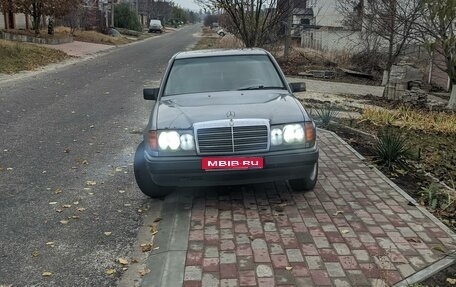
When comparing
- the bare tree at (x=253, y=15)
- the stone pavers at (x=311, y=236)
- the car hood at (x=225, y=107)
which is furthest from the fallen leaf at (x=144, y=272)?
the bare tree at (x=253, y=15)

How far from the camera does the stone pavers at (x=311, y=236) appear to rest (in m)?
3.57

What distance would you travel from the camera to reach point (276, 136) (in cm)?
463

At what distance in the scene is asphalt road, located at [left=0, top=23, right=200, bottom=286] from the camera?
394 cm

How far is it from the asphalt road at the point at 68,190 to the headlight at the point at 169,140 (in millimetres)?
804

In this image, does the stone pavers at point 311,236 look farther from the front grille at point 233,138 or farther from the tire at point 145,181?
the front grille at point 233,138

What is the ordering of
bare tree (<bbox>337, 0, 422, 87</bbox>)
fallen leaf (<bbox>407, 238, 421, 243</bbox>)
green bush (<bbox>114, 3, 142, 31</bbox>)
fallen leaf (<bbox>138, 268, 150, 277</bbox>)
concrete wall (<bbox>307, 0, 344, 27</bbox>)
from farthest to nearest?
green bush (<bbox>114, 3, 142, 31</bbox>) → concrete wall (<bbox>307, 0, 344, 27</bbox>) → bare tree (<bbox>337, 0, 422, 87</bbox>) → fallen leaf (<bbox>407, 238, 421, 243</bbox>) → fallen leaf (<bbox>138, 268, 150, 277</bbox>)

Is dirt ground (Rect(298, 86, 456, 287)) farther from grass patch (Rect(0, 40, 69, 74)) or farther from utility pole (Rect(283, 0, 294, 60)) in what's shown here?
grass patch (Rect(0, 40, 69, 74))

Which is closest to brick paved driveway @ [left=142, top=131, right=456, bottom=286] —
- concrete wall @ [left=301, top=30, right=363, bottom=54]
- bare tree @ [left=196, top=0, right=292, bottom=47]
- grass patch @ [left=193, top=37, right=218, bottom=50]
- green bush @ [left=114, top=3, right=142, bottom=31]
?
bare tree @ [left=196, top=0, right=292, bottom=47]

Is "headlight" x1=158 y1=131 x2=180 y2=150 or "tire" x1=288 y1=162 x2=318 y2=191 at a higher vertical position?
"headlight" x1=158 y1=131 x2=180 y2=150

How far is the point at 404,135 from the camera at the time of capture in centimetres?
821

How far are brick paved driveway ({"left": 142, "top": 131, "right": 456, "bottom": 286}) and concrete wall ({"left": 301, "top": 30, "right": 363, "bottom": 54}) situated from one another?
18567mm

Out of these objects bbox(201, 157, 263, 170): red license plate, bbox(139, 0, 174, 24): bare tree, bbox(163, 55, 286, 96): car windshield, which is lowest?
bbox(201, 157, 263, 170): red license plate

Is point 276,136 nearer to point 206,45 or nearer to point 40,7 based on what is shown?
point 40,7

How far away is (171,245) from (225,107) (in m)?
1.52
